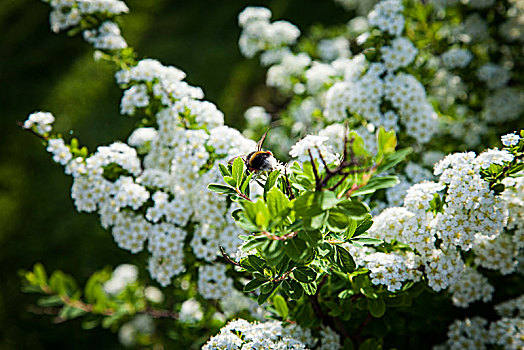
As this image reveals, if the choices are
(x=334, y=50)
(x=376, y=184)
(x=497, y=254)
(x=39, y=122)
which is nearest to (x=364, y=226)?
(x=376, y=184)

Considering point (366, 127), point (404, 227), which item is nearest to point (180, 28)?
point (366, 127)

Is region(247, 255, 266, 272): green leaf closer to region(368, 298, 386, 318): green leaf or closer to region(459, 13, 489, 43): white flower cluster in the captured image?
region(368, 298, 386, 318): green leaf

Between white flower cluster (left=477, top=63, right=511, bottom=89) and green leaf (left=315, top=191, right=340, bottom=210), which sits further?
white flower cluster (left=477, top=63, right=511, bottom=89)

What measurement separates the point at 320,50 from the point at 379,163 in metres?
Answer: 2.53

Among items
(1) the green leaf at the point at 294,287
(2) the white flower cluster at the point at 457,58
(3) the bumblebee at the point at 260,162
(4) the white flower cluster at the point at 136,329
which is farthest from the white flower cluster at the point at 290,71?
(4) the white flower cluster at the point at 136,329

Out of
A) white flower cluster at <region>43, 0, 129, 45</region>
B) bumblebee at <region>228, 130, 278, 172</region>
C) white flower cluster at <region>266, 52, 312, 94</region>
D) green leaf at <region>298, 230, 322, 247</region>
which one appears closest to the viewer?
green leaf at <region>298, 230, 322, 247</region>

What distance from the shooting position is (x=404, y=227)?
1.61m

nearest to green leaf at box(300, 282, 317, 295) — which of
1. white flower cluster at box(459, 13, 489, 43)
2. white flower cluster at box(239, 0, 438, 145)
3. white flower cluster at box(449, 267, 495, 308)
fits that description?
white flower cluster at box(449, 267, 495, 308)

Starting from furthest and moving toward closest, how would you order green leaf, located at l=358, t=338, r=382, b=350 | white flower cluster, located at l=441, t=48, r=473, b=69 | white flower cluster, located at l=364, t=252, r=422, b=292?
white flower cluster, located at l=441, t=48, r=473, b=69 < green leaf, located at l=358, t=338, r=382, b=350 < white flower cluster, located at l=364, t=252, r=422, b=292

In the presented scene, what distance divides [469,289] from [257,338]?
982mm

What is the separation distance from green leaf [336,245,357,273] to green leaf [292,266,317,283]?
0.32 ft

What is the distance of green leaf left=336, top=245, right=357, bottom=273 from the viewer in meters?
1.38

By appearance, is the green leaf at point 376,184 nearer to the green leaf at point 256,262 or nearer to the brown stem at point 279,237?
the brown stem at point 279,237

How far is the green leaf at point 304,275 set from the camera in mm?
1348
